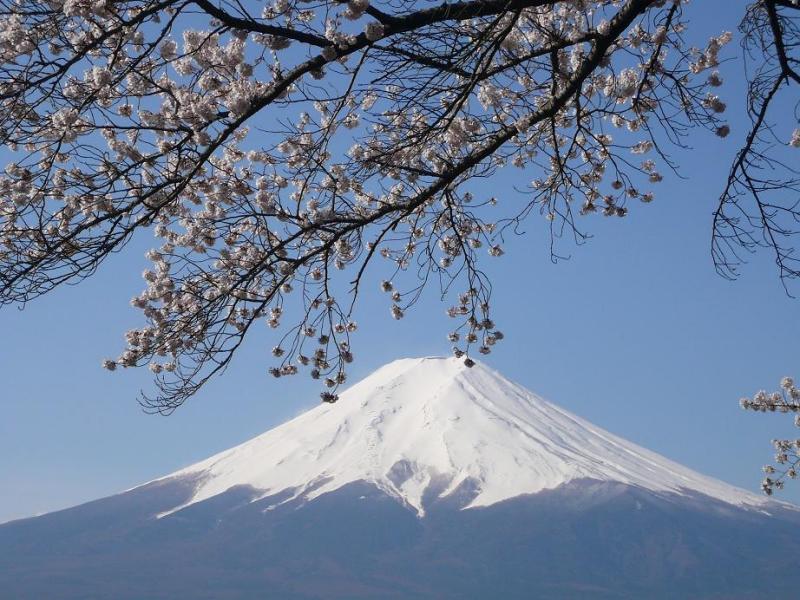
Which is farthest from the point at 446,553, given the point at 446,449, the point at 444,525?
the point at 446,449

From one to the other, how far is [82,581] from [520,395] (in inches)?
1870

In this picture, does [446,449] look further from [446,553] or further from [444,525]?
[446,553]

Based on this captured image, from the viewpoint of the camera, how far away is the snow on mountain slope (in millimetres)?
90812

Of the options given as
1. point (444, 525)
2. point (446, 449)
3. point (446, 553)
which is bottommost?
point (446, 553)

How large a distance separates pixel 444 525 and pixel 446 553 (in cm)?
321

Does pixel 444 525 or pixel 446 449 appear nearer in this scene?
pixel 444 525

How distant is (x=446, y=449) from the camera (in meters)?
94.1

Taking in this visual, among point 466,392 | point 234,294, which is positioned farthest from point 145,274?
point 466,392

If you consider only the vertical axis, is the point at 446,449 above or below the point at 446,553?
above

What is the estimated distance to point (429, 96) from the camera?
4180 mm

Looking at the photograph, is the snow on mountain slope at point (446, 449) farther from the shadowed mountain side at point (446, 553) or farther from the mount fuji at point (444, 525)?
the shadowed mountain side at point (446, 553)

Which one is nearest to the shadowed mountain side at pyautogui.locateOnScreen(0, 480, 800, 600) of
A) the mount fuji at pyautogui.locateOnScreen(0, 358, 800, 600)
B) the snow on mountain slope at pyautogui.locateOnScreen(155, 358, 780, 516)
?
the mount fuji at pyautogui.locateOnScreen(0, 358, 800, 600)

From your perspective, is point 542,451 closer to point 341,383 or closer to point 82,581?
point 82,581

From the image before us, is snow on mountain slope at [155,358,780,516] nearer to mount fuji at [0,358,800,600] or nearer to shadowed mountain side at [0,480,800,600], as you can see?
mount fuji at [0,358,800,600]
